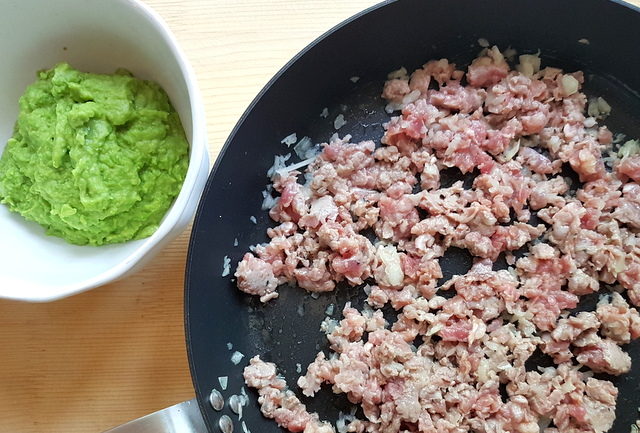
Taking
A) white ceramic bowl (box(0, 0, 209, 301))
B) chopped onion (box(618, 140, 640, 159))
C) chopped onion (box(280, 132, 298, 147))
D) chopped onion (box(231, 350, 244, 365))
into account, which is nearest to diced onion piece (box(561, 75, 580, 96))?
chopped onion (box(618, 140, 640, 159))

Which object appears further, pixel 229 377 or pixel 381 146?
pixel 381 146

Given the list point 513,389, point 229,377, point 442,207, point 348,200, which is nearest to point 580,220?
point 442,207

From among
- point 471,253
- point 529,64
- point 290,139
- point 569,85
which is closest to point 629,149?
point 569,85

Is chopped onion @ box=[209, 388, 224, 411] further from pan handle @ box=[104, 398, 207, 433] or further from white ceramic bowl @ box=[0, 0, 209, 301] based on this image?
white ceramic bowl @ box=[0, 0, 209, 301]

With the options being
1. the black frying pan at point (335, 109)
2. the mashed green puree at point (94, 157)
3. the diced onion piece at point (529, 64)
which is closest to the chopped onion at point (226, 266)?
the black frying pan at point (335, 109)

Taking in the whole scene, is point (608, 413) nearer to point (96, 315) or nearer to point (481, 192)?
point (481, 192)

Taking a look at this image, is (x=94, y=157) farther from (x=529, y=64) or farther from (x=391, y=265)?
(x=529, y=64)
